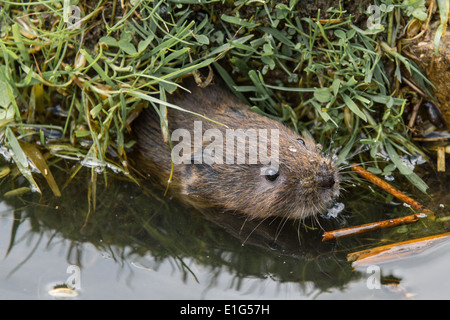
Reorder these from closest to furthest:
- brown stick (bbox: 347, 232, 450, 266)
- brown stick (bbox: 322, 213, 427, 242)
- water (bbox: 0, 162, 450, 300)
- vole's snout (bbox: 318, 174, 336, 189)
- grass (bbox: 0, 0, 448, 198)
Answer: water (bbox: 0, 162, 450, 300), brown stick (bbox: 347, 232, 450, 266), brown stick (bbox: 322, 213, 427, 242), vole's snout (bbox: 318, 174, 336, 189), grass (bbox: 0, 0, 448, 198)

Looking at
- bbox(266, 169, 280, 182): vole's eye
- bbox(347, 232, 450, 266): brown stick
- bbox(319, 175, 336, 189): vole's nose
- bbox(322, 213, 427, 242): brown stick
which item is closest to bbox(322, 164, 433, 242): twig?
bbox(322, 213, 427, 242): brown stick

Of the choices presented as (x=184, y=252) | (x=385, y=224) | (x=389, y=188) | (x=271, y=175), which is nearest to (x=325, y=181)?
(x=271, y=175)

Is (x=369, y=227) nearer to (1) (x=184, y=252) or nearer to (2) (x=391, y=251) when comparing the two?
(2) (x=391, y=251)

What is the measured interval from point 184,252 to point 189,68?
1460 millimetres

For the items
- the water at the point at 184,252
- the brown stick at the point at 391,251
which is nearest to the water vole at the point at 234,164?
the water at the point at 184,252

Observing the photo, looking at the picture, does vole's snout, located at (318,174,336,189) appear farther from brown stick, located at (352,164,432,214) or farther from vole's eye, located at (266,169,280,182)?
brown stick, located at (352,164,432,214)

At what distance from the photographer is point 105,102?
465 cm

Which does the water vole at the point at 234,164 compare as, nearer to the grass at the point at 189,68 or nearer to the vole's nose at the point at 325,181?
the vole's nose at the point at 325,181

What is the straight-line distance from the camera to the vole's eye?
4.30 meters

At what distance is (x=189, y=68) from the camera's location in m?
4.42

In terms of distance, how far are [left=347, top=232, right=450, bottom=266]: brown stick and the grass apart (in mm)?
794

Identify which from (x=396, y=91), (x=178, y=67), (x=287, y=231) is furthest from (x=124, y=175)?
(x=396, y=91)

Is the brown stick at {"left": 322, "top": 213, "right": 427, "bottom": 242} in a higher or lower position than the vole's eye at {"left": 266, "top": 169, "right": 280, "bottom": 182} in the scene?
lower
